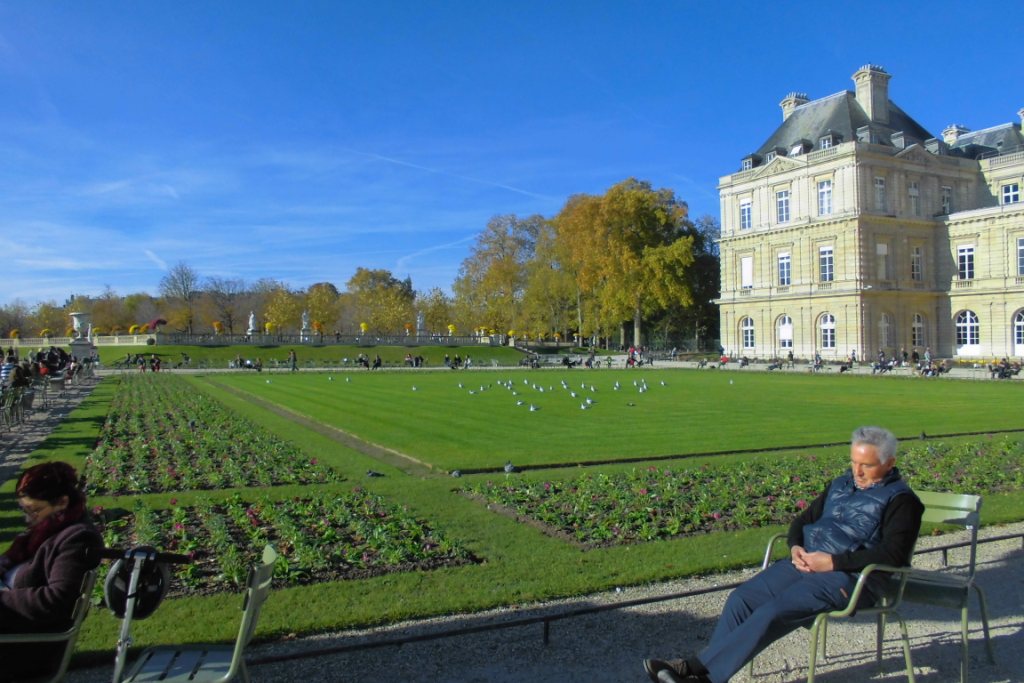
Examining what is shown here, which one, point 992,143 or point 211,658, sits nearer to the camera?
point 211,658

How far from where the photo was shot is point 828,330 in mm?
58250

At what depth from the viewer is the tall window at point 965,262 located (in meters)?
57.6

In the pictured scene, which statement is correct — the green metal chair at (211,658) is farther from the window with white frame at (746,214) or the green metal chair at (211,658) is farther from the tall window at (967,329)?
the window with white frame at (746,214)

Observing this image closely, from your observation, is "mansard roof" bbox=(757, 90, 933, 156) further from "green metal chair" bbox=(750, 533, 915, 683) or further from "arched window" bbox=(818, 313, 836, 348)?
"green metal chair" bbox=(750, 533, 915, 683)

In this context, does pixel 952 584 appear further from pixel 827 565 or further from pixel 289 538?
pixel 289 538

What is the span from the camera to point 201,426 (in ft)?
64.4

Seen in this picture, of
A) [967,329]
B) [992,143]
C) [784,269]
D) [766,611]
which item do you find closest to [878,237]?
[784,269]

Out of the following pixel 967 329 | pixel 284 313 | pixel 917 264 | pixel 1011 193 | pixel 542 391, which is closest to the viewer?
pixel 542 391

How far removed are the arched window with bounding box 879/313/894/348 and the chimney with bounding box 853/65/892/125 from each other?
15201mm

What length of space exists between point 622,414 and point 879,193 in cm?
4377

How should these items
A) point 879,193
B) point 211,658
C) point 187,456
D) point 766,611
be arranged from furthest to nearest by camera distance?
point 879,193
point 187,456
point 766,611
point 211,658

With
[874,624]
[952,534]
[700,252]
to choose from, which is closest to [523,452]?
[952,534]

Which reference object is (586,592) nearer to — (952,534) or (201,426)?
(952,534)

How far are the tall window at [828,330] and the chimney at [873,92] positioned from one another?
1555cm
